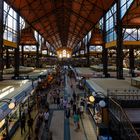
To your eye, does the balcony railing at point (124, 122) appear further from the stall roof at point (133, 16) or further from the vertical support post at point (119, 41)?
the stall roof at point (133, 16)

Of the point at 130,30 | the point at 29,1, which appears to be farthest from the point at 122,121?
the point at 29,1

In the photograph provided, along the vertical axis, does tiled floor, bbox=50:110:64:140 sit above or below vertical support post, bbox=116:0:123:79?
below

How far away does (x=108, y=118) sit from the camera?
14336 millimetres

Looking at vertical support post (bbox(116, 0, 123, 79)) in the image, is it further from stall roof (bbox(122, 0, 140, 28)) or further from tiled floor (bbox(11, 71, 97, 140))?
tiled floor (bbox(11, 71, 97, 140))

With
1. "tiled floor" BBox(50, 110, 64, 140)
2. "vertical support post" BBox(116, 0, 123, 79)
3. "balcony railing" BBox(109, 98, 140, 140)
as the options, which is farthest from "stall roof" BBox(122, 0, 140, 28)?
"balcony railing" BBox(109, 98, 140, 140)

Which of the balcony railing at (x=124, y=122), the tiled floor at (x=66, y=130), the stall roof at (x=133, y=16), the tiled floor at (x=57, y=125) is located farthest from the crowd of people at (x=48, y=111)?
the stall roof at (x=133, y=16)

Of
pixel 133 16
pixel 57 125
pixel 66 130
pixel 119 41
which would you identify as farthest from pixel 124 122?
pixel 133 16

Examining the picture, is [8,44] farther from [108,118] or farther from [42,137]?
[108,118]

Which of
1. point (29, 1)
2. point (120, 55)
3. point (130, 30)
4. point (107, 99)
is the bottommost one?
point (107, 99)

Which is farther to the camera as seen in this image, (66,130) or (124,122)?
(66,130)

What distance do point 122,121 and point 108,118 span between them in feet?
9.97

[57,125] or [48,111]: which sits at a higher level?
[48,111]

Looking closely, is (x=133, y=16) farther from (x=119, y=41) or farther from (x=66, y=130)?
(x=66, y=130)

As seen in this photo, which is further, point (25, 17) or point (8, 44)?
point (25, 17)
